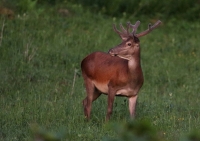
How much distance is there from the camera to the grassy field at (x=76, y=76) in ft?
29.3

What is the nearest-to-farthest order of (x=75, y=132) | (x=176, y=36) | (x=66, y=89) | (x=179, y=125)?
(x=75, y=132), (x=179, y=125), (x=66, y=89), (x=176, y=36)

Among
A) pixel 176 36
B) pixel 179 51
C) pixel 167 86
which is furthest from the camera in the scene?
pixel 176 36

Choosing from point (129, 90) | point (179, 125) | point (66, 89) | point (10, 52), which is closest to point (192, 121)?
point (179, 125)

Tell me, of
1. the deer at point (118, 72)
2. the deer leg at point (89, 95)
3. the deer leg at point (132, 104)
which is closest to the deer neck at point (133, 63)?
the deer at point (118, 72)

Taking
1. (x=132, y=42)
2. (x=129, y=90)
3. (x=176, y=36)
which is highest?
(x=176, y=36)

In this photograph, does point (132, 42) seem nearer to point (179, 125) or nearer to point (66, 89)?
point (179, 125)

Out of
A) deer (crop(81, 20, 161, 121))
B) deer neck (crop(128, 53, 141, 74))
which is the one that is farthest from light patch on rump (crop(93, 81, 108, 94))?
deer neck (crop(128, 53, 141, 74))

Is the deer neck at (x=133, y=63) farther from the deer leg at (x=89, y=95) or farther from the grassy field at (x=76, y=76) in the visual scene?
the deer leg at (x=89, y=95)

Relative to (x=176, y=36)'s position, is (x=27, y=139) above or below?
below

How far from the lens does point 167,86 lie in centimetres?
1255

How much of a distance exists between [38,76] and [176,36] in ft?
15.5

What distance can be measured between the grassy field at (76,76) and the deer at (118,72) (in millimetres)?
304

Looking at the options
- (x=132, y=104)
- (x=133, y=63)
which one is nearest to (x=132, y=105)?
(x=132, y=104)

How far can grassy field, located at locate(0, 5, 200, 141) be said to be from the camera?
8.95 m
